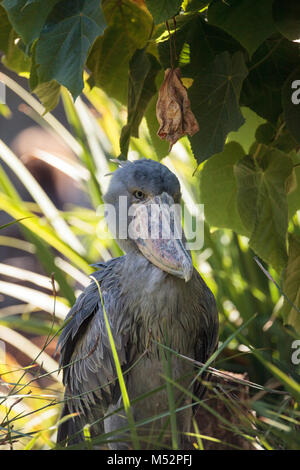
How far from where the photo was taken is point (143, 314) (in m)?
1.31

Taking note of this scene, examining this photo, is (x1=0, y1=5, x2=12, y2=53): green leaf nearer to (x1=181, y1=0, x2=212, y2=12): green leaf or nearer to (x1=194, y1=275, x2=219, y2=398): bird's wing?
(x1=181, y1=0, x2=212, y2=12): green leaf

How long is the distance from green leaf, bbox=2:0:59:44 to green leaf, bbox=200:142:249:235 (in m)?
0.45

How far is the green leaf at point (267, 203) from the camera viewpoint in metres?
1.13

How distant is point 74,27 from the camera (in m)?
0.99

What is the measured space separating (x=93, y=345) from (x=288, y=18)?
0.77 meters

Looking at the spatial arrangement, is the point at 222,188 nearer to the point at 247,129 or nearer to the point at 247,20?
the point at 247,129

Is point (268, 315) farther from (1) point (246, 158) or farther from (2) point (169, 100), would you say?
(2) point (169, 100)

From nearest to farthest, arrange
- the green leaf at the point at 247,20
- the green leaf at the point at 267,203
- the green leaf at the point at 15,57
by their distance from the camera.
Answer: the green leaf at the point at 247,20
the green leaf at the point at 267,203
the green leaf at the point at 15,57

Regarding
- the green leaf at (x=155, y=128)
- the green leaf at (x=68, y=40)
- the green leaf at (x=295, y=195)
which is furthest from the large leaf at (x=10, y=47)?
the green leaf at (x=295, y=195)

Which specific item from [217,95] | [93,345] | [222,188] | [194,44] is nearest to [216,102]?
[217,95]

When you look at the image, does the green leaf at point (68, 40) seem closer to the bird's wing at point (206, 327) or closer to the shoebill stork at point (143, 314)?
the shoebill stork at point (143, 314)

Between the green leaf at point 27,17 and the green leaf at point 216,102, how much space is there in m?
0.29

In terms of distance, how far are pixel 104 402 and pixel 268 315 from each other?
0.96 meters
